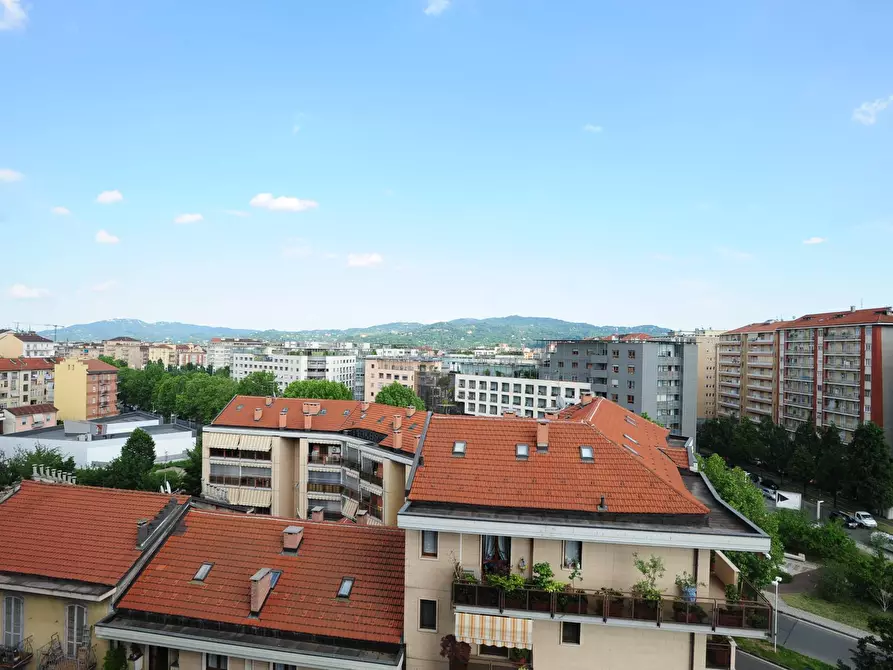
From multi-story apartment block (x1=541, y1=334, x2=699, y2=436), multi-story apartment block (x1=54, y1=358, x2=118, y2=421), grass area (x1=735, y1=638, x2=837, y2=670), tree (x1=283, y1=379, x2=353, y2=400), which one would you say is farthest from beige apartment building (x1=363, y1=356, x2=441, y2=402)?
grass area (x1=735, y1=638, x2=837, y2=670)

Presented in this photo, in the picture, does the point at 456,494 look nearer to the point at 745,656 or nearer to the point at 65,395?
the point at 745,656

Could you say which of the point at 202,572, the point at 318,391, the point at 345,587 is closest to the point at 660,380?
the point at 318,391

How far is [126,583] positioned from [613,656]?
49.1ft

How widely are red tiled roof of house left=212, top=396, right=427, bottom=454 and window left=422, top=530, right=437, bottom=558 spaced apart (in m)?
20.0

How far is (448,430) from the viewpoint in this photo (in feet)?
58.1

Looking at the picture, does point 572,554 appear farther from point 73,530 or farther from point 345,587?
point 73,530

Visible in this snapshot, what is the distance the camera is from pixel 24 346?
132625 millimetres

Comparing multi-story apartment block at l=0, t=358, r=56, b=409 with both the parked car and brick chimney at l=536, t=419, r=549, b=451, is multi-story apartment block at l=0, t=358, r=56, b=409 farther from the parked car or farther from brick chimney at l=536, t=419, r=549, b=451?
the parked car

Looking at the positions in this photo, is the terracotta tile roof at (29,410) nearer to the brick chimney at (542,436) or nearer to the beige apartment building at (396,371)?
the beige apartment building at (396,371)

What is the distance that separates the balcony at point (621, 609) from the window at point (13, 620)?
14.4 metres

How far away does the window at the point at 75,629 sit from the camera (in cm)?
1659

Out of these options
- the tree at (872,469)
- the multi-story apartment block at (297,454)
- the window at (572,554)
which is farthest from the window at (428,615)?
the tree at (872,469)

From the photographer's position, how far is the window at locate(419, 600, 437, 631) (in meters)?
15.2

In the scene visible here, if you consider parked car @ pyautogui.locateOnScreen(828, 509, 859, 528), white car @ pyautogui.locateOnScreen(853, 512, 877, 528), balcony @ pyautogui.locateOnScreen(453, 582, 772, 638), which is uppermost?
balcony @ pyautogui.locateOnScreen(453, 582, 772, 638)
